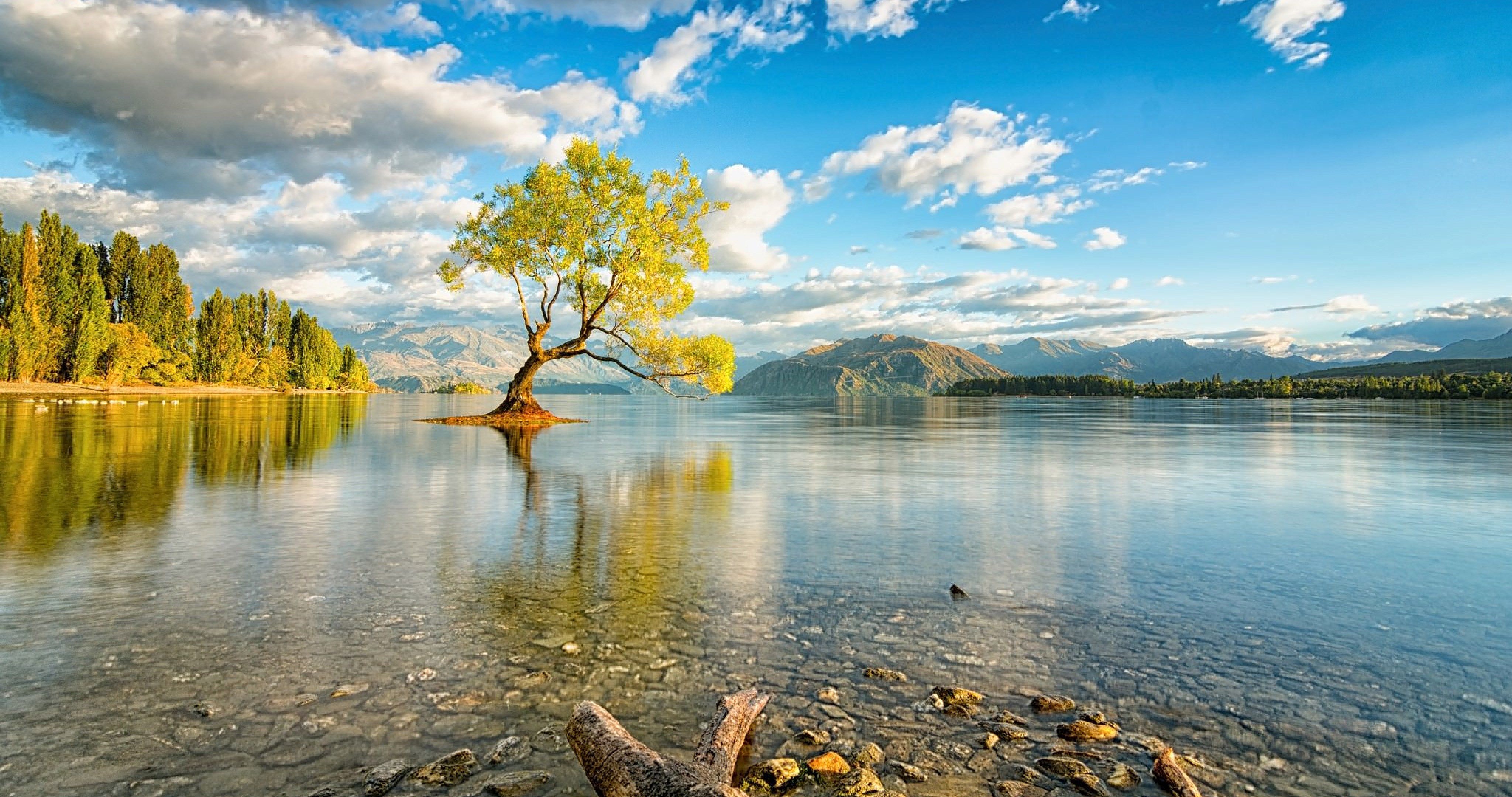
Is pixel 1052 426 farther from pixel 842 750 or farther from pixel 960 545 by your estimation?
pixel 842 750

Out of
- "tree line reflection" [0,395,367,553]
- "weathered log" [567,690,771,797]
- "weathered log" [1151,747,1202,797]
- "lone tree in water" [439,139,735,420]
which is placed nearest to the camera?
"weathered log" [567,690,771,797]

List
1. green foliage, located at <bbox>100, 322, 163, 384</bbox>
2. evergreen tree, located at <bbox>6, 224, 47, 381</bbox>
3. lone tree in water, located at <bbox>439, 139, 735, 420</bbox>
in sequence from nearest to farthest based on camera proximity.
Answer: lone tree in water, located at <bbox>439, 139, 735, 420</bbox>, evergreen tree, located at <bbox>6, 224, 47, 381</bbox>, green foliage, located at <bbox>100, 322, 163, 384</bbox>

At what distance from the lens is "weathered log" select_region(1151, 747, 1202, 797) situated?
539cm

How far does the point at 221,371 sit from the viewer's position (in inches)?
5906

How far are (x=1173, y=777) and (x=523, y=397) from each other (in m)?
59.3

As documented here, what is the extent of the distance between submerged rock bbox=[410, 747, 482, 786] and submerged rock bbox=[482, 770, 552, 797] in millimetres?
235

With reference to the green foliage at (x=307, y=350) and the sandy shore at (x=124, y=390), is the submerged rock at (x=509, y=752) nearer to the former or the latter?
the sandy shore at (x=124, y=390)

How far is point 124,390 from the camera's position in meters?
122

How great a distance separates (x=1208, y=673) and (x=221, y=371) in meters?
187

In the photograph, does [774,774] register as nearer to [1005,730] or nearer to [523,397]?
[1005,730]

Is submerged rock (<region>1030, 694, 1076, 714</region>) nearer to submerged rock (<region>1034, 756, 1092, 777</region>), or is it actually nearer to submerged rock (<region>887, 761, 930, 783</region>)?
submerged rock (<region>1034, 756, 1092, 777</region>)

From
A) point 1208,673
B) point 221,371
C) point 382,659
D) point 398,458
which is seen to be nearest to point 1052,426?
point 398,458

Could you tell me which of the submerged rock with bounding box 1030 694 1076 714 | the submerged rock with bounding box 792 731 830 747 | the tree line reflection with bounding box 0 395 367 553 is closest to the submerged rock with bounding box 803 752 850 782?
the submerged rock with bounding box 792 731 830 747

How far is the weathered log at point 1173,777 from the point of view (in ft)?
17.7
